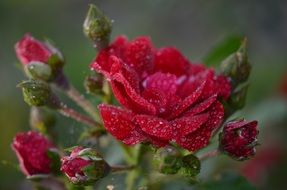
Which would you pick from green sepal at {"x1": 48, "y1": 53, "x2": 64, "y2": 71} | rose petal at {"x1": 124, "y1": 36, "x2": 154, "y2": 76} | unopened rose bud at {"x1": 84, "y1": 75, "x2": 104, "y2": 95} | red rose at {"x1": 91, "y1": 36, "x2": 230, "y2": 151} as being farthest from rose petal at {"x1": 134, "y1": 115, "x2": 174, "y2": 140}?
green sepal at {"x1": 48, "y1": 53, "x2": 64, "y2": 71}

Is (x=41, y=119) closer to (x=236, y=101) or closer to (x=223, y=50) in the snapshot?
(x=236, y=101)

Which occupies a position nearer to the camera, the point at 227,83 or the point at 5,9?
the point at 227,83

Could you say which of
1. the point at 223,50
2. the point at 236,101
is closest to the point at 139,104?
the point at 236,101

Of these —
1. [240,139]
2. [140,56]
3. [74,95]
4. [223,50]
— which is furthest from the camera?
[223,50]

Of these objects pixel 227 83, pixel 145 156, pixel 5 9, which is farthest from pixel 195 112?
pixel 5 9

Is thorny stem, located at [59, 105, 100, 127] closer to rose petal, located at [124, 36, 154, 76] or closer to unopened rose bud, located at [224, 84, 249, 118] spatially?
rose petal, located at [124, 36, 154, 76]

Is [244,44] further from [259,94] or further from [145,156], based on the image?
[259,94]
